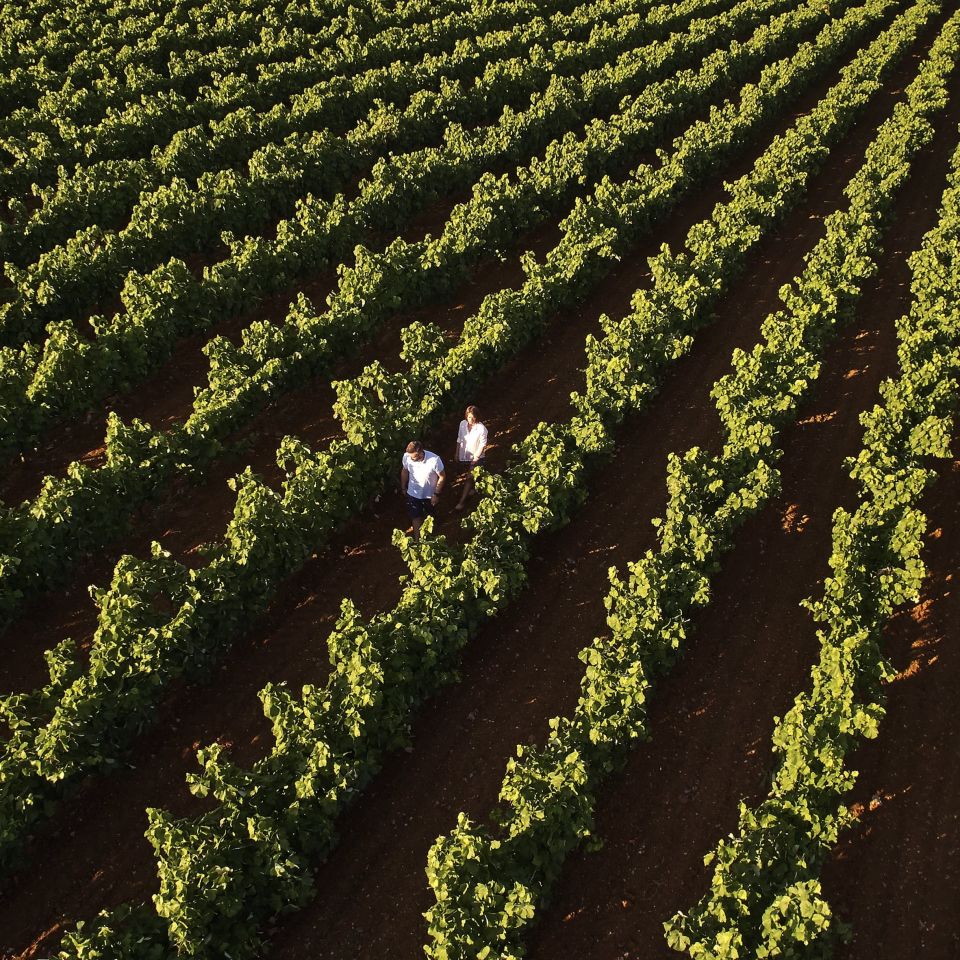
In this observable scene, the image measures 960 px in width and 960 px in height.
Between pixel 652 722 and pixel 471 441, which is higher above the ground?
pixel 471 441

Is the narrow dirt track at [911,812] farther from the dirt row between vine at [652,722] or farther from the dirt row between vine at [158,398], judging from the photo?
the dirt row between vine at [158,398]

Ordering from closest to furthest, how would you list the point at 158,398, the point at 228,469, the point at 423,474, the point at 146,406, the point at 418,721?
the point at 418,721 < the point at 423,474 < the point at 228,469 < the point at 146,406 < the point at 158,398

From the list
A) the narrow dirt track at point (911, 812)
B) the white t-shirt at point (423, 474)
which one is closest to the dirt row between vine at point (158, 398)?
the white t-shirt at point (423, 474)

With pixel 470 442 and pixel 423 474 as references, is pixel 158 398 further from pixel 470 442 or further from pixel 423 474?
pixel 470 442

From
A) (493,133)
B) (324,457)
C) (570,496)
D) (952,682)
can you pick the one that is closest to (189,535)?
(324,457)

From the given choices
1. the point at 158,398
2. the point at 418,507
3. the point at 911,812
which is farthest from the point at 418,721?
the point at 158,398

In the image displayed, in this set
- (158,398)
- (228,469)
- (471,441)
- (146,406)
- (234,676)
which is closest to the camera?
(234,676)

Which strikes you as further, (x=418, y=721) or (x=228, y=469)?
(x=228, y=469)

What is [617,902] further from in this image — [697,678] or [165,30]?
[165,30]
